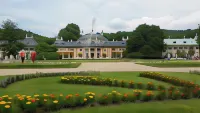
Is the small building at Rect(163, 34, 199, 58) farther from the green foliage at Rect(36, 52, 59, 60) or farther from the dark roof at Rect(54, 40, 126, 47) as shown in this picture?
the green foliage at Rect(36, 52, 59, 60)

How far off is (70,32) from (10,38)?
230 ft

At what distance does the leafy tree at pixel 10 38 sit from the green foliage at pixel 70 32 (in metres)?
66.5

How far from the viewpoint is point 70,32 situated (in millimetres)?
107250

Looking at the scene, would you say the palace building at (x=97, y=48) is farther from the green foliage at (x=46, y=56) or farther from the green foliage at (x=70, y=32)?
the green foliage at (x=46, y=56)

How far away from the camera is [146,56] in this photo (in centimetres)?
6750

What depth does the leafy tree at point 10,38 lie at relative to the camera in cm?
3731

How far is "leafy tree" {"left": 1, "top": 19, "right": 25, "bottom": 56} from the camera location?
37312 mm

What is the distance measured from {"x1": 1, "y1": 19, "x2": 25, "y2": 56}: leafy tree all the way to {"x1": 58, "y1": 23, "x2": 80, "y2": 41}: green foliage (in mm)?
66454

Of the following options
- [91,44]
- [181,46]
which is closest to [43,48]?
[91,44]

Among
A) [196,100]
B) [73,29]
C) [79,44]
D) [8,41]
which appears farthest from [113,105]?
[73,29]

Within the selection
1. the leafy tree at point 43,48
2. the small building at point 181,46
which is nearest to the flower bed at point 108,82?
the leafy tree at point 43,48

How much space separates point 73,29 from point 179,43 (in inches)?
1772

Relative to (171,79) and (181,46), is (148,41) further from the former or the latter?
(171,79)

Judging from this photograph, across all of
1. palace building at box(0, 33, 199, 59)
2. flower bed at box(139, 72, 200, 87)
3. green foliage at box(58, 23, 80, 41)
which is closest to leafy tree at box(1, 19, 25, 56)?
flower bed at box(139, 72, 200, 87)
